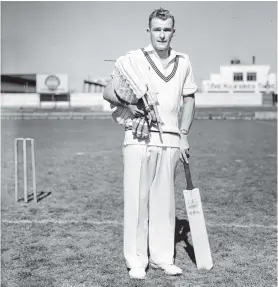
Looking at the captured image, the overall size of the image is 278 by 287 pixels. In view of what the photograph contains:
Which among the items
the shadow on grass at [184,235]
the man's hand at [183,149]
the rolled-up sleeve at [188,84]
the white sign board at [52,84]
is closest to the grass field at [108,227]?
the shadow on grass at [184,235]

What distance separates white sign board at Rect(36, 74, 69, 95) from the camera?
7906 cm

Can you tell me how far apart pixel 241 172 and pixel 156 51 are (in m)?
7.21

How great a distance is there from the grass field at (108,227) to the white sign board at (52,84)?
68.3 m

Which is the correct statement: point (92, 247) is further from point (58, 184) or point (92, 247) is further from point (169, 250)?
point (58, 184)

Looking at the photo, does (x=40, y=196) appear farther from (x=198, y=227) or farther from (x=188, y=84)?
(x=188, y=84)

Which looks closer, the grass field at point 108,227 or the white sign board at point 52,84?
the grass field at point 108,227

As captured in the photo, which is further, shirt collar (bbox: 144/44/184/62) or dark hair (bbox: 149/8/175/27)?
shirt collar (bbox: 144/44/184/62)

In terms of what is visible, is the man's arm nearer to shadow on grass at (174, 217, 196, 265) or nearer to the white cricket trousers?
the white cricket trousers

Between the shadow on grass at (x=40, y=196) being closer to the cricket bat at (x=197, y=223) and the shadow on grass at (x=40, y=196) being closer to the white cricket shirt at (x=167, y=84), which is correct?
the cricket bat at (x=197, y=223)

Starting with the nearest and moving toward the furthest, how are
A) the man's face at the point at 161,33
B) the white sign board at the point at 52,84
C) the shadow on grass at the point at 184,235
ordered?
the man's face at the point at 161,33
the shadow on grass at the point at 184,235
the white sign board at the point at 52,84

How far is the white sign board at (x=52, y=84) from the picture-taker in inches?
3113

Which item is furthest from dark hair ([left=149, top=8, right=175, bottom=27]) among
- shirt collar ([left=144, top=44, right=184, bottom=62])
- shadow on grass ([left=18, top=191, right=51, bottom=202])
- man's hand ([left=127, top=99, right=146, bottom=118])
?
shadow on grass ([left=18, top=191, right=51, bottom=202])

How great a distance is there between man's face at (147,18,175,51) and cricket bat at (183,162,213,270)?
3.38ft

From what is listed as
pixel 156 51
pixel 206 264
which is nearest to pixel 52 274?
pixel 206 264
